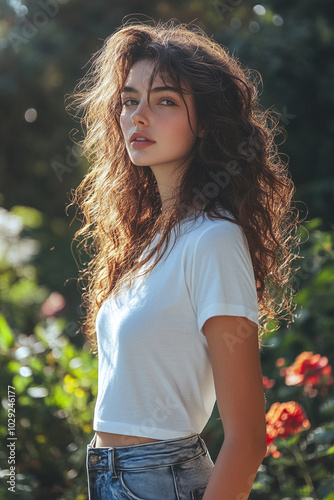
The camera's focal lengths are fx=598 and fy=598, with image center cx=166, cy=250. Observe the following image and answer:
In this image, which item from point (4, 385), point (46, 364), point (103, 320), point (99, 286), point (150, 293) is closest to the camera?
point (150, 293)

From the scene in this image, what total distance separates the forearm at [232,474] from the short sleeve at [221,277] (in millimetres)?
243

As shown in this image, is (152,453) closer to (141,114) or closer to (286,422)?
(141,114)

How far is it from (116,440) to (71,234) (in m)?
6.01

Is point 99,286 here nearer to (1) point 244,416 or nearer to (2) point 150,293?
(2) point 150,293

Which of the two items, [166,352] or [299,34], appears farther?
[299,34]

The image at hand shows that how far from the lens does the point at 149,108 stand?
1.48 meters

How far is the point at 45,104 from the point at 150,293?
6.56 meters

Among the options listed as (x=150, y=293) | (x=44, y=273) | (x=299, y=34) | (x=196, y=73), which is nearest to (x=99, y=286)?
(x=150, y=293)

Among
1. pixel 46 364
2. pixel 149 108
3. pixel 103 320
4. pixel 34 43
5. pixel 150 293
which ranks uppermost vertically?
pixel 149 108

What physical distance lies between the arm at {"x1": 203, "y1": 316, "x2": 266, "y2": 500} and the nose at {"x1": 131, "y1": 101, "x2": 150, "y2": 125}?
0.56 metres

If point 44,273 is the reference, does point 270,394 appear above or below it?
above

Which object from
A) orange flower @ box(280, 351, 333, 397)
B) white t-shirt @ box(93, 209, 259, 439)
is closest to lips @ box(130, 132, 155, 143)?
white t-shirt @ box(93, 209, 259, 439)

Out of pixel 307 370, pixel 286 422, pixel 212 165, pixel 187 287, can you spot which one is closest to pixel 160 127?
pixel 212 165

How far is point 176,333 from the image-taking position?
1.24m
